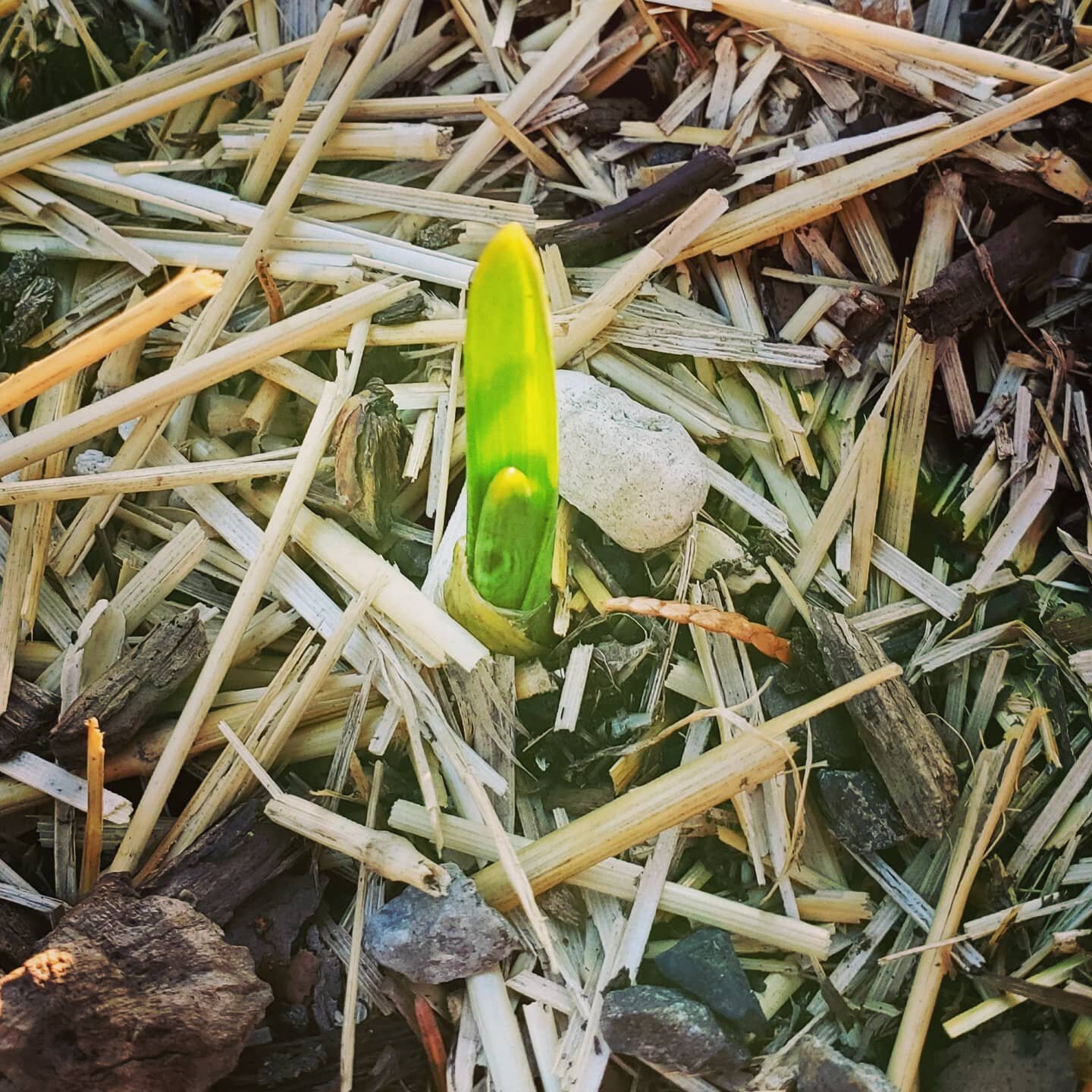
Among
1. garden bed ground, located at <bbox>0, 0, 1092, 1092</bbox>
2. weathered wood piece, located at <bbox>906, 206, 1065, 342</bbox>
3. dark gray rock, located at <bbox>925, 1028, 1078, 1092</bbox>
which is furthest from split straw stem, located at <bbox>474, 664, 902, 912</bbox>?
weathered wood piece, located at <bbox>906, 206, 1065, 342</bbox>

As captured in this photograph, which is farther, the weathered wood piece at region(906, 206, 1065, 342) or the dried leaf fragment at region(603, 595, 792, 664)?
the weathered wood piece at region(906, 206, 1065, 342)

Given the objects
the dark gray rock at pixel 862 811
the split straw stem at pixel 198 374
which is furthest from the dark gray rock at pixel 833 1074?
the split straw stem at pixel 198 374

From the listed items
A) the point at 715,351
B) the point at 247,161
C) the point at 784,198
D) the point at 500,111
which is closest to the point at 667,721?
the point at 715,351

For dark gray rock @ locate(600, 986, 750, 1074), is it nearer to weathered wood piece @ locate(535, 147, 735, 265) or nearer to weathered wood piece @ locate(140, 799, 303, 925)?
weathered wood piece @ locate(140, 799, 303, 925)

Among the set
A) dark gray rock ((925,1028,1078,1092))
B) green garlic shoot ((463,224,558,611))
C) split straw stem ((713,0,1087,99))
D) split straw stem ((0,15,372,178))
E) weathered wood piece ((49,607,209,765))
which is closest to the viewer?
green garlic shoot ((463,224,558,611))

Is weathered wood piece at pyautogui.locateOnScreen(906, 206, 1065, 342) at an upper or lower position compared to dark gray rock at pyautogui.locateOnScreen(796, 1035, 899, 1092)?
upper

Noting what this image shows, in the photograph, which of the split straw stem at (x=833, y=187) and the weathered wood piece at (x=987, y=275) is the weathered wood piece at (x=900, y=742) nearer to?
the weathered wood piece at (x=987, y=275)
